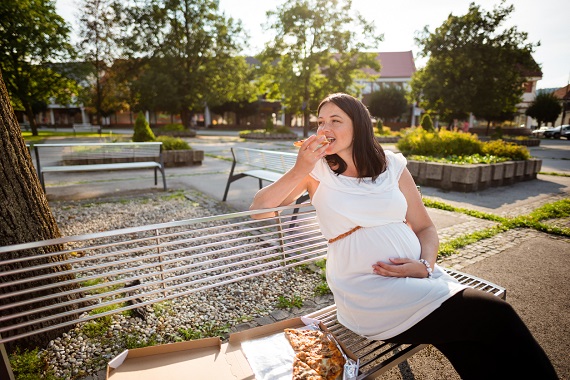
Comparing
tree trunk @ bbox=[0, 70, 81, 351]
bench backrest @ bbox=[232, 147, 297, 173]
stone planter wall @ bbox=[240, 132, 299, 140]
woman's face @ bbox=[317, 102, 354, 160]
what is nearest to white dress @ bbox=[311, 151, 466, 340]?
woman's face @ bbox=[317, 102, 354, 160]

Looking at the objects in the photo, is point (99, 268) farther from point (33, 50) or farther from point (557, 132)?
point (557, 132)

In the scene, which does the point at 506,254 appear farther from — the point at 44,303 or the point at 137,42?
the point at 137,42

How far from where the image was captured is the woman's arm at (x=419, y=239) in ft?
5.96

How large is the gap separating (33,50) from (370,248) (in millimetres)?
30206

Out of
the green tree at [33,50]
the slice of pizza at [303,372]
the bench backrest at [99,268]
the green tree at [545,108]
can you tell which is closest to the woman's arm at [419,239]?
the slice of pizza at [303,372]

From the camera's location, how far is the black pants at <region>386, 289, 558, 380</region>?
1462 millimetres

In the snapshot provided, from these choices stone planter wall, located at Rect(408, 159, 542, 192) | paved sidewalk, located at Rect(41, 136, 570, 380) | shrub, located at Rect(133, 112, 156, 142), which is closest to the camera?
paved sidewalk, located at Rect(41, 136, 570, 380)

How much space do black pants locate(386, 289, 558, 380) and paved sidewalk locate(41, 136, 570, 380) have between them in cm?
76

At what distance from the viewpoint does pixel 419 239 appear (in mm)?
2199

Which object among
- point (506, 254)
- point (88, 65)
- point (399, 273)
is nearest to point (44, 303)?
point (399, 273)

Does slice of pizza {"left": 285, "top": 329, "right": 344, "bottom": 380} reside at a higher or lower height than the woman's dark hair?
lower

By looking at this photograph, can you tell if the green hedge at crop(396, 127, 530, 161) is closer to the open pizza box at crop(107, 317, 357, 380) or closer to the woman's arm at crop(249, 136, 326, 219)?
the woman's arm at crop(249, 136, 326, 219)

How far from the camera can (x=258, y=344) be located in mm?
1877

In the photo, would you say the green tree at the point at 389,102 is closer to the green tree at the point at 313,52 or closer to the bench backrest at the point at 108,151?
the green tree at the point at 313,52
